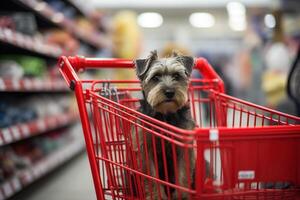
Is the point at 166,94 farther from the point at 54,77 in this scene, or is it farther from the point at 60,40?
the point at 60,40

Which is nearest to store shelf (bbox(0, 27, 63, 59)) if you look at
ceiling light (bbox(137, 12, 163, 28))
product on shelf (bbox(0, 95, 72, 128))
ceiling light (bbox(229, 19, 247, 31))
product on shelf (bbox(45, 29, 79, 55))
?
product on shelf (bbox(45, 29, 79, 55))

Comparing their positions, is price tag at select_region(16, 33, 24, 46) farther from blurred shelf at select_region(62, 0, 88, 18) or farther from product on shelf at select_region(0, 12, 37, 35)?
blurred shelf at select_region(62, 0, 88, 18)

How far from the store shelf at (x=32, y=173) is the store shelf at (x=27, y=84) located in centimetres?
63

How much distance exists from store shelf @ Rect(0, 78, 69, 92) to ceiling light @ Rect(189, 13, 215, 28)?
8127 millimetres

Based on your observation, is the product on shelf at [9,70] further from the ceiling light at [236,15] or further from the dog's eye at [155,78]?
the ceiling light at [236,15]

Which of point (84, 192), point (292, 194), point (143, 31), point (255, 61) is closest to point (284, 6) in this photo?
point (255, 61)

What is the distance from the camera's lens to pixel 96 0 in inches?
377

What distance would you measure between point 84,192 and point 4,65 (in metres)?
1.18

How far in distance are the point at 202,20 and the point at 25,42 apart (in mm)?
9663

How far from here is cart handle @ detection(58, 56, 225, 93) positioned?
1.53m

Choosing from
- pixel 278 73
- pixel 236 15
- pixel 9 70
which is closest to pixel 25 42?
pixel 9 70

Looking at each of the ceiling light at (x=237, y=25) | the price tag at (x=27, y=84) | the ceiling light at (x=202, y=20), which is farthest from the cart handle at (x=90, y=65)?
the ceiling light at (x=237, y=25)

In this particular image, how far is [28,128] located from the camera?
2.98m

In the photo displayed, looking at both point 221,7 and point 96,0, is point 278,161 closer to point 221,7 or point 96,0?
point 96,0
